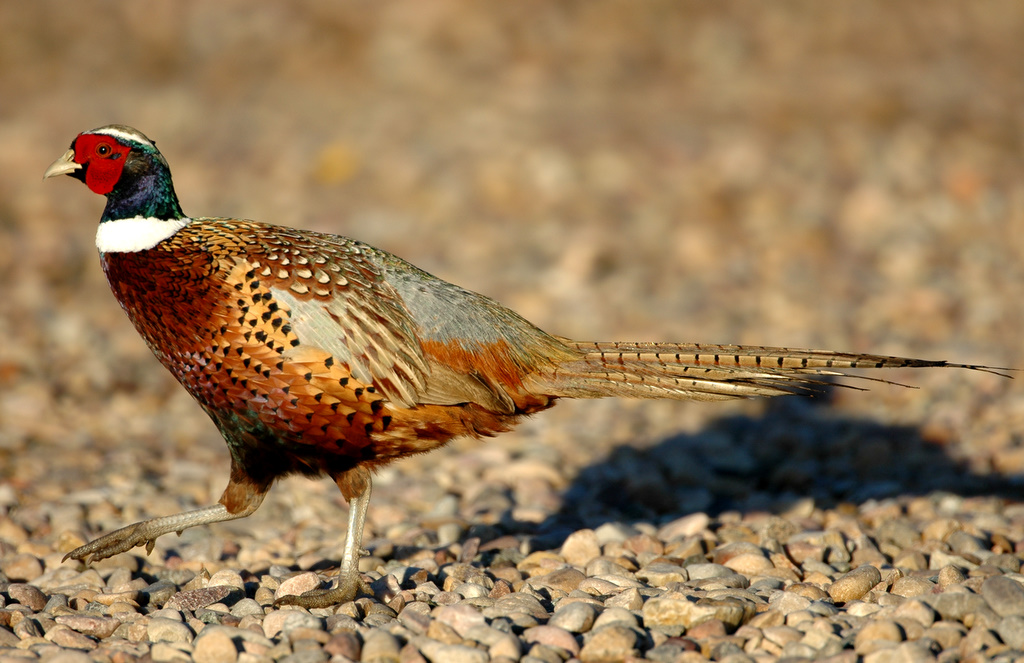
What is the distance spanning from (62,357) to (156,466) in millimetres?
1937

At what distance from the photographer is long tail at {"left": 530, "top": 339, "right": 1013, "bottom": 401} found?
412 cm

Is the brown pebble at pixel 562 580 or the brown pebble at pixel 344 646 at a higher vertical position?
the brown pebble at pixel 562 580

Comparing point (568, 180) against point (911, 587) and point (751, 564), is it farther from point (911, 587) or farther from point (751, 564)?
point (911, 587)

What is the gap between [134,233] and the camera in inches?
168

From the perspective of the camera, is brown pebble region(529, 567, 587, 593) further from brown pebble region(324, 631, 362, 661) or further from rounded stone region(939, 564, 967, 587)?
rounded stone region(939, 564, 967, 587)

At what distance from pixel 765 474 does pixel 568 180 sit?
15.0ft

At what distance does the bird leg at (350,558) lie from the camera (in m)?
3.93

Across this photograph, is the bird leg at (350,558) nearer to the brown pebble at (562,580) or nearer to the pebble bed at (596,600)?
the pebble bed at (596,600)

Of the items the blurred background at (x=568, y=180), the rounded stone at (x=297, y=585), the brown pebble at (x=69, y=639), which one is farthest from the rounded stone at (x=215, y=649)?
the blurred background at (x=568, y=180)

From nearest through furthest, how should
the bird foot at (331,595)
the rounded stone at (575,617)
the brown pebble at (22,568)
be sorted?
1. the rounded stone at (575,617)
2. the bird foot at (331,595)
3. the brown pebble at (22,568)

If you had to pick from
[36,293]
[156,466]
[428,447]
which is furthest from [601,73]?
[428,447]

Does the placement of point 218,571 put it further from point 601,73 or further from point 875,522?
point 601,73

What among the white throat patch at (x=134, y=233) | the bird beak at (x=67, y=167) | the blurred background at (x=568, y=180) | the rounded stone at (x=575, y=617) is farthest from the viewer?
the blurred background at (x=568, y=180)

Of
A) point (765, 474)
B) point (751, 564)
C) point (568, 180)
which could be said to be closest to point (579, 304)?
point (568, 180)
